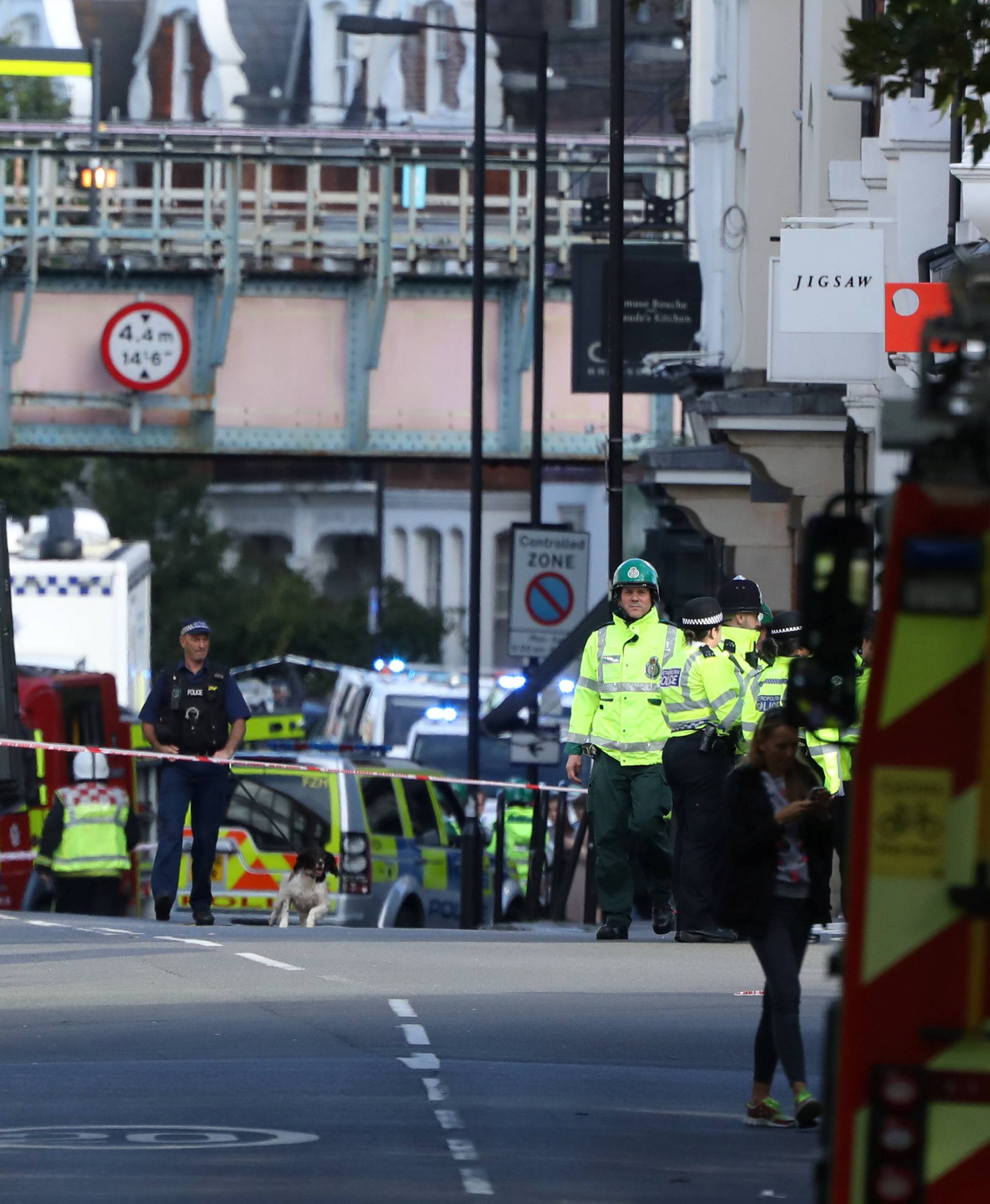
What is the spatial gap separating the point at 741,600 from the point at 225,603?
203 feet

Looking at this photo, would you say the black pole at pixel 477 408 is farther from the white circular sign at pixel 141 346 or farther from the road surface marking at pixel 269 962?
the road surface marking at pixel 269 962

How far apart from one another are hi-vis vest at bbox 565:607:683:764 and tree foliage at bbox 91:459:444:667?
59278 mm

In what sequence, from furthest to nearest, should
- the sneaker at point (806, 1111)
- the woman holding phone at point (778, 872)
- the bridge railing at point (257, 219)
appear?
the bridge railing at point (257, 219), the sneaker at point (806, 1111), the woman holding phone at point (778, 872)

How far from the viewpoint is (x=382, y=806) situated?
23.5m

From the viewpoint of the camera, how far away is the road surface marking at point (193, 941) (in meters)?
17.2

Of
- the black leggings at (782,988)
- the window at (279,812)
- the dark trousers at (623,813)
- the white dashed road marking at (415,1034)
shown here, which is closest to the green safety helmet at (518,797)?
the window at (279,812)

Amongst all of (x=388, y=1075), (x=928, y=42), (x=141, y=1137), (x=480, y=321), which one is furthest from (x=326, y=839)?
(x=928, y=42)

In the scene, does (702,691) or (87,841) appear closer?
(702,691)

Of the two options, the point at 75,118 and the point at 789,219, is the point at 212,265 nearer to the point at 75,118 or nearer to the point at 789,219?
the point at 789,219

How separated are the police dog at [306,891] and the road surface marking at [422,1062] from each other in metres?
9.31

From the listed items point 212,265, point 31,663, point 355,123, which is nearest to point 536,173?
point 212,265

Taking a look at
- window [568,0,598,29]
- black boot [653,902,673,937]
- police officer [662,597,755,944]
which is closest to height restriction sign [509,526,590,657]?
black boot [653,902,673,937]

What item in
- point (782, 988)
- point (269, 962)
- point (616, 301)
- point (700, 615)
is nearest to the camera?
point (782, 988)

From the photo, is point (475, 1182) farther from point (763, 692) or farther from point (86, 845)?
point (86, 845)
